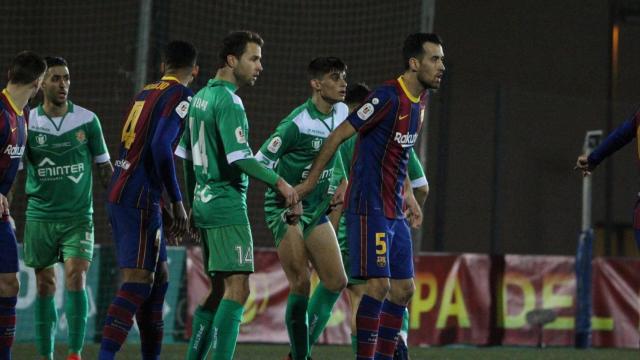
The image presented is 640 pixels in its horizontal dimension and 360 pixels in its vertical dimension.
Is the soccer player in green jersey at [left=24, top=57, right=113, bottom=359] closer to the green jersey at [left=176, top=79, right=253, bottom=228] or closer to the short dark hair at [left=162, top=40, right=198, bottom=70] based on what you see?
the short dark hair at [left=162, top=40, right=198, bottom=70]

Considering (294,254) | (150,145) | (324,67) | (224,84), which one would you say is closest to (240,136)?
(224,84)

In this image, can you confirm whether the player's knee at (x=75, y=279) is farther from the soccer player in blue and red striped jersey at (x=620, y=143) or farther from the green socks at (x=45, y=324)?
the soccer player in blue and red striped jersey at (x=620, y=143)

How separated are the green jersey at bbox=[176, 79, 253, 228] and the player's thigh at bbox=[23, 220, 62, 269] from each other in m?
1.87

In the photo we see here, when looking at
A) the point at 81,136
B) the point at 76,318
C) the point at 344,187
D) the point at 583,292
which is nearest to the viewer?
the point at 76,318

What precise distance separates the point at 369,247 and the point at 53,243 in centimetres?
240

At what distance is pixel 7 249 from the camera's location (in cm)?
659

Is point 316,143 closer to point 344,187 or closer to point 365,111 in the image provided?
point 344,187

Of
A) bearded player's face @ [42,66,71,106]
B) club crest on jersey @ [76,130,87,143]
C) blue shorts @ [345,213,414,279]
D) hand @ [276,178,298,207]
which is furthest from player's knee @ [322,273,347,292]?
bearded player's face @ [42,66,71,106]

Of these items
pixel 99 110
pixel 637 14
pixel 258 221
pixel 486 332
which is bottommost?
pixel 486 332

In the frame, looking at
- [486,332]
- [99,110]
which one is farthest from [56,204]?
[99,110]

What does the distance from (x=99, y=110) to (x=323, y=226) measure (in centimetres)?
962

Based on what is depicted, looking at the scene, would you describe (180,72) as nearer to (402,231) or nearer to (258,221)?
(402,231)

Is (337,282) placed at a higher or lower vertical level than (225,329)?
higher

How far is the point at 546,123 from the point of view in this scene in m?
20.3
